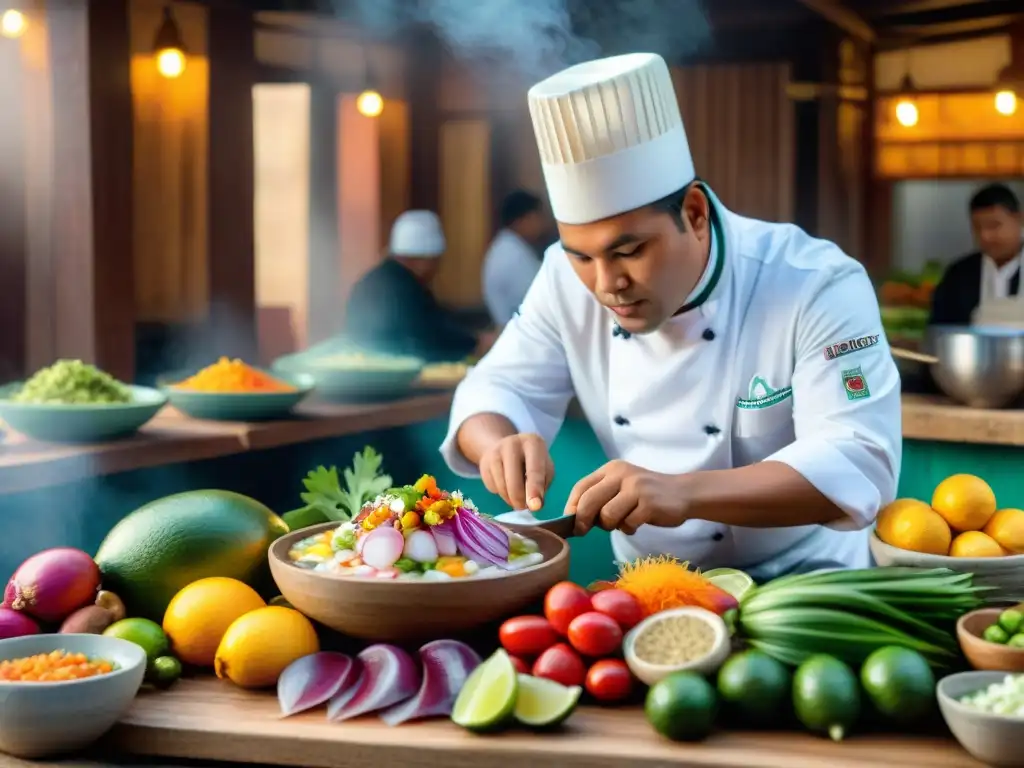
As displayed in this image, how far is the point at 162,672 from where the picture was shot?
1744mm

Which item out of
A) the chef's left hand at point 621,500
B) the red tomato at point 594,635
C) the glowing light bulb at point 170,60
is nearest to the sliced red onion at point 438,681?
the red tomato at point 594,635

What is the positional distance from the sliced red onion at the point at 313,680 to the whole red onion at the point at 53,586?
393mm

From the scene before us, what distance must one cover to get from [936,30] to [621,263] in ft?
28.2

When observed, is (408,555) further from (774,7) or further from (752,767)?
(774,7)

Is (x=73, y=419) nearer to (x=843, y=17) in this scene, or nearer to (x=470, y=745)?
(x=470, y=745)

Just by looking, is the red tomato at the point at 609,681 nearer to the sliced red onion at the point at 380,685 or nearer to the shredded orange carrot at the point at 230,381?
the sliced red onion at the point at 380,685

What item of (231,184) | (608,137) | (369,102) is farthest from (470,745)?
(369,102)

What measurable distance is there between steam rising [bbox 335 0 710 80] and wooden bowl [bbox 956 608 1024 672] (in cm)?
603

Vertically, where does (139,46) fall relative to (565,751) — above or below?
above

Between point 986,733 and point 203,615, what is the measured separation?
40.1 inches

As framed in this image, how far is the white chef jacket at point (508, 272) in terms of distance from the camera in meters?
8.20

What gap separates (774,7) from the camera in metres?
9.45

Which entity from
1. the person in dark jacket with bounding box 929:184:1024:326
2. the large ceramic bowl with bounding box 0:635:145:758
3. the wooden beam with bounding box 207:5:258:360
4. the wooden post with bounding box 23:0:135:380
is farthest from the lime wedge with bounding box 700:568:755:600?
the wooden beam with bounding box 207:5:258:360

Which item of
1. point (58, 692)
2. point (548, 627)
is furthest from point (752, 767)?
point (58, 692)
